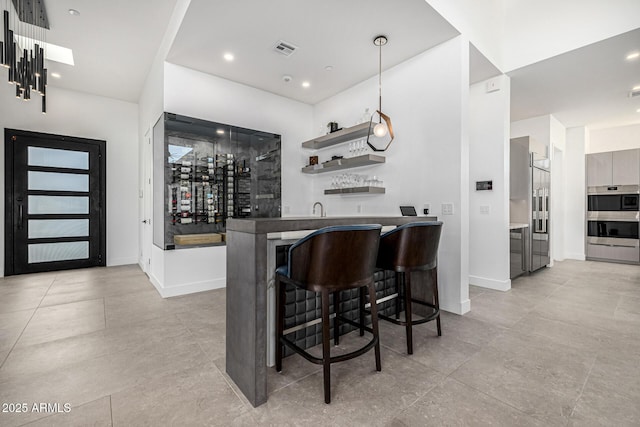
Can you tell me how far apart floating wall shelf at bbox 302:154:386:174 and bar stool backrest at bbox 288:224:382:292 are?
2.37 meters

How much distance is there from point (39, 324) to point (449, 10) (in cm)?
516

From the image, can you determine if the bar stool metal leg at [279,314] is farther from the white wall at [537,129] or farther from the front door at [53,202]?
the white wall at [537,129]

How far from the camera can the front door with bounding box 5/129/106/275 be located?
486 centimetres

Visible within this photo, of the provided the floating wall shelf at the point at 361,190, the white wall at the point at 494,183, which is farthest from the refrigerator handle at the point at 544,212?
the floating wall shelf at the point at 361,190

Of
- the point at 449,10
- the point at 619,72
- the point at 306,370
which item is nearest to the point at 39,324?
the point at 306,370

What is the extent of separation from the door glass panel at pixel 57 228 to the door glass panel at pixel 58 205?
16 centimetres

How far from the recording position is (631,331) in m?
2.65

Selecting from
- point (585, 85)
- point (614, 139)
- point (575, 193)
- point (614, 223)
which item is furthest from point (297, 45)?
point (614, 139)

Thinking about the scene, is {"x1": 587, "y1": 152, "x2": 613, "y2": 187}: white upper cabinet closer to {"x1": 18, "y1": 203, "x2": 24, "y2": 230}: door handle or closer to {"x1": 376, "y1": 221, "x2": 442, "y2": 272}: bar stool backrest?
{"x1": 376, "y1": 221, "x2": 442, "y2": 272}: bar stool backrest

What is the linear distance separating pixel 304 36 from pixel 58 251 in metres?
5.66

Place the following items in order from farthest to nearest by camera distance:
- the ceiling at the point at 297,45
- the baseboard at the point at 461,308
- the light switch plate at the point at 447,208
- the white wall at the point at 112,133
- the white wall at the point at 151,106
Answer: the white wall at the point at 112,133 < the white wall at the point at 151,106 < the light switch plate at the point at 447,208 < the baseboard at the point at 461,308 < the ceiling at the point at 297,45

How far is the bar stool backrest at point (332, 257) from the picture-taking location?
1648mm

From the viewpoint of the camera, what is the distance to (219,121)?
14.1 feet

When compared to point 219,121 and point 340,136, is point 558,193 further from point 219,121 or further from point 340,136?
point 219,121
